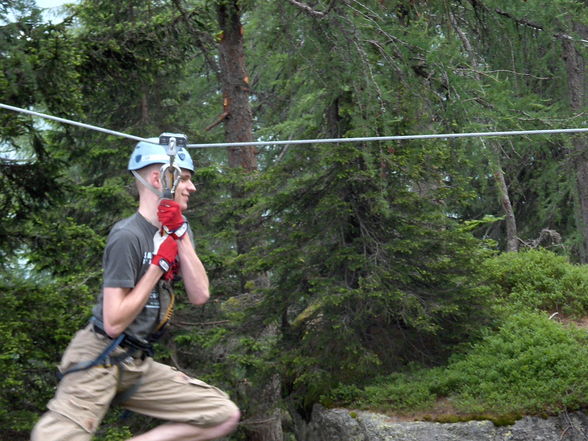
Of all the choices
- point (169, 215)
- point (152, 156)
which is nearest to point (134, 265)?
→ point (169, 215)

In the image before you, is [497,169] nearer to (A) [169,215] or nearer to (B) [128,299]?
(A) [169,215]

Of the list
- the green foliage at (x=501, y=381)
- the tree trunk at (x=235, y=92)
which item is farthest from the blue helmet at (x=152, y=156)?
the tree trunk at (x=235, y=92)

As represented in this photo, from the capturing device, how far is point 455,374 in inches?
292

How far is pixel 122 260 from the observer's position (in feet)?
12.5

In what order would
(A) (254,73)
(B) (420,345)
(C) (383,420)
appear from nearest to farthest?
(C) (383,420)
(B) (420,345)
(A) (254,73)

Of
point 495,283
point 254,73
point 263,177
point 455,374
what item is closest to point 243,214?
point 263,177

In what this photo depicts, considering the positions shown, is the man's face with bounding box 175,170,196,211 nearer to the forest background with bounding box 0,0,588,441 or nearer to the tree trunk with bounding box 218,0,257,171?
the forest background with bounding box 0,0,588,441

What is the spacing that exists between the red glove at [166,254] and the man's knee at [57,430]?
84 centimetres

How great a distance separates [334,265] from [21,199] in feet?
11.4

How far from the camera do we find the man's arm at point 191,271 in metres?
4.05

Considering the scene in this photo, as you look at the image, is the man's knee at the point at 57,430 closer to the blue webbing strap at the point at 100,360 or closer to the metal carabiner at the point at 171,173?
the blue webbing strap at the point at 100,360

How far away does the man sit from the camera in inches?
150

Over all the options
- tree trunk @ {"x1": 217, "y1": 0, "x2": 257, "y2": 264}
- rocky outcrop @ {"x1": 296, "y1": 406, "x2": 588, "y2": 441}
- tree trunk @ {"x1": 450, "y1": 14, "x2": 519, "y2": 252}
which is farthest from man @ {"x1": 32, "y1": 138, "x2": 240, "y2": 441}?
tree trunk @ {"x1": 217, "y1": 0, "x2": 257, "y2": 264}

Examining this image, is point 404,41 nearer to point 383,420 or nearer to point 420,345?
point 420,345
